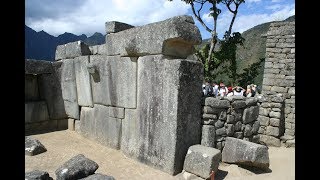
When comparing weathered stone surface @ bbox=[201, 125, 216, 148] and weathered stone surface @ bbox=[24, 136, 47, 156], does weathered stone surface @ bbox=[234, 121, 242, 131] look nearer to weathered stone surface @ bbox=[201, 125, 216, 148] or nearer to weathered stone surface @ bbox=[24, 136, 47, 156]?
weathered stone surface @ bbox=[201, 125, 216, 148]

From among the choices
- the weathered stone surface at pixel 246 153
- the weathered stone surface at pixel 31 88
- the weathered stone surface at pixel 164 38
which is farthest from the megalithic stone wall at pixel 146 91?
the weathered stone surface at pixel 31 88

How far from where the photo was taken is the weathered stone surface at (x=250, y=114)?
21.2ft

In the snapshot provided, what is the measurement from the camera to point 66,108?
8.26m

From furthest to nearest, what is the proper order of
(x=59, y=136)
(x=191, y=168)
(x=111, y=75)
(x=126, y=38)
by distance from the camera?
(x=59, y=136) → (x=111, y=75) → (x=126, y=38) → (x=191, y=168)

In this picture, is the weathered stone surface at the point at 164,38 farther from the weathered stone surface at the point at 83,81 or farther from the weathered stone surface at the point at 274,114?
the weathered stone surface at the point at 274,114

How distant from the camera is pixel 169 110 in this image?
17.9 ft

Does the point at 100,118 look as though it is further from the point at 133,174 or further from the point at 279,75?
the point at 279,75

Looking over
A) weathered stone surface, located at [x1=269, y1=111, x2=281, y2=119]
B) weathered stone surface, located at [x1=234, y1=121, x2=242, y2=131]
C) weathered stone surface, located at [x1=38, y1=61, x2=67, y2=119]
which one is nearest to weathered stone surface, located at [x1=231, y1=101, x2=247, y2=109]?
weathered stone surface, located at [x1=234, y1=121, x2=242, y2=131]

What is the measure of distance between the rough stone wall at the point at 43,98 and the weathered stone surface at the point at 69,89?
11 centimetres

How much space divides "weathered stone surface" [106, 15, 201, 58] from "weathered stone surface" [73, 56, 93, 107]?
151 centimetres

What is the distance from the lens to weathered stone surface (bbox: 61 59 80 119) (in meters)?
8.00

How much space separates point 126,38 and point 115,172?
2.56 meters
